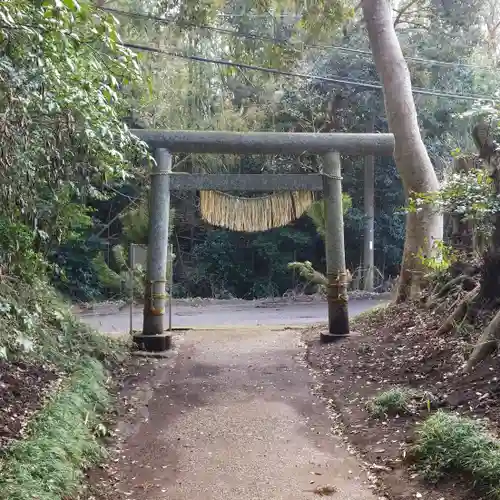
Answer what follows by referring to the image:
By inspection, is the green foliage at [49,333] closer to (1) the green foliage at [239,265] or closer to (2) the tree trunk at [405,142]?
(2) the tree trunk at [405,142]

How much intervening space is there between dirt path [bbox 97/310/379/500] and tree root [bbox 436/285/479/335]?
1.78m

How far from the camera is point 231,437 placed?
5707 millimetres

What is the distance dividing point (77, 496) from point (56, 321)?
3.98 m

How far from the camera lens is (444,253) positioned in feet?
20.5

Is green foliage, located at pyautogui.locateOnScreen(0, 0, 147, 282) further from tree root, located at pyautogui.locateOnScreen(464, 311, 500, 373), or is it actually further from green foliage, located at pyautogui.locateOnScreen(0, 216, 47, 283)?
tree root, located at pyautogui.locateOnScreen(464, 311, 500, 373)

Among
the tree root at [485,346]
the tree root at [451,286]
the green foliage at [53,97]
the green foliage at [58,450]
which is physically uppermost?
the green foliage at [53,97]


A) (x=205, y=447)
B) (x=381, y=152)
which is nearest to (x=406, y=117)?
(x=381, y=152)

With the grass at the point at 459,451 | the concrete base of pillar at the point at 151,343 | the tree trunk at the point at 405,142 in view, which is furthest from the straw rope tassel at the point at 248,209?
the grass at the point at 459,451

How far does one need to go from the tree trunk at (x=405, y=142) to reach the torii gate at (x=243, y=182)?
1.15 ft

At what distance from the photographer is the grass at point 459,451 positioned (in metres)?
3.85

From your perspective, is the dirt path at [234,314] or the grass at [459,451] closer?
the grass at [459,451]

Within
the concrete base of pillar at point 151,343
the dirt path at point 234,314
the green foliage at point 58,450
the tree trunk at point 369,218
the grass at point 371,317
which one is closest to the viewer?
the green foliage at point 58,450

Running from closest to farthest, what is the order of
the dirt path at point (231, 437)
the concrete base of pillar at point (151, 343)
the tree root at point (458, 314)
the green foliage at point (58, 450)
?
the green foliage at point (58, 450), the dirt path at point (231, 437), the tree root at point (458, 314), the concrete base of pillar at point (151, 343)

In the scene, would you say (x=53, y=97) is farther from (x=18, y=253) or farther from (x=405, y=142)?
(x=405, y=142)
